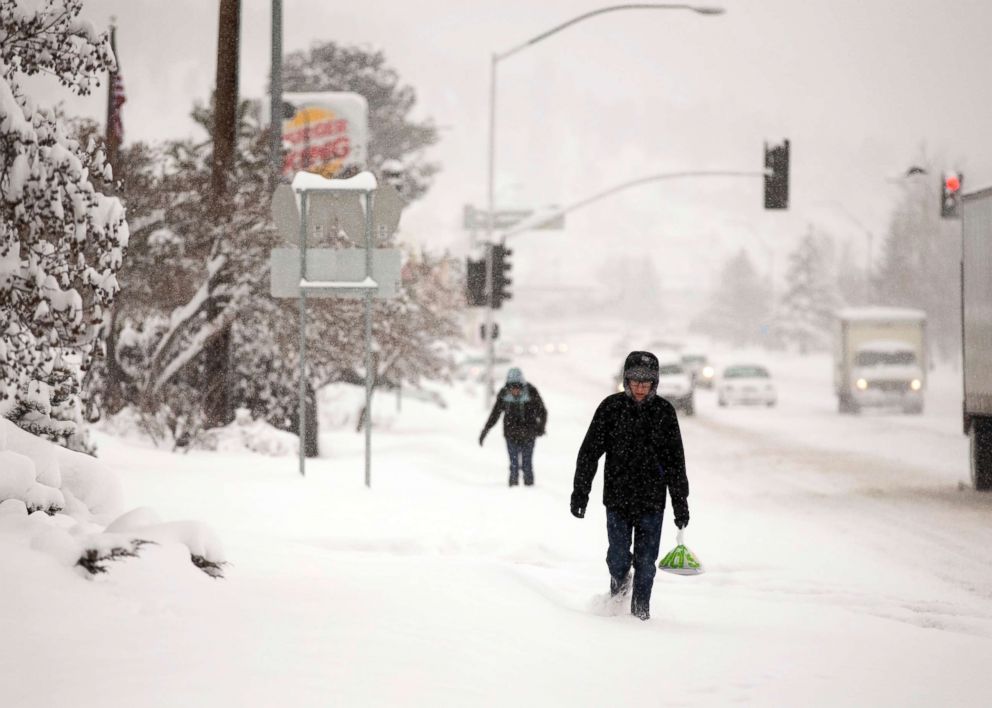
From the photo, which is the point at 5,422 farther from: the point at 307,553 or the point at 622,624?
the point at 622,624

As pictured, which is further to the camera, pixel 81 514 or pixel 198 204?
pixel 198 204

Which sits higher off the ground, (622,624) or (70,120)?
(70,120)

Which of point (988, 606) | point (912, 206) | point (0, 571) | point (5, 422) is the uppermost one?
point (912, 206)

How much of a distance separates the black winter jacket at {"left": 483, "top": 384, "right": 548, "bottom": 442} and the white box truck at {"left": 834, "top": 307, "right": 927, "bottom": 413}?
27.1 metres

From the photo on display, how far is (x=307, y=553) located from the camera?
35.8ft

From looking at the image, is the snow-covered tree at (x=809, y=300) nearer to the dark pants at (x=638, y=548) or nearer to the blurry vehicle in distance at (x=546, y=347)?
the blurry vehicle in distance at (x=546, y=347)

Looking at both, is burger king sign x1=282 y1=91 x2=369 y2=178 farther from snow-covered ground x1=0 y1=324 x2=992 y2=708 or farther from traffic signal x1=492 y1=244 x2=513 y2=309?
snow-covered ground x1=0 y1=324 x2=992 y2=708

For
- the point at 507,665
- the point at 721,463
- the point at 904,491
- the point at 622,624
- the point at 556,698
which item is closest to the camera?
the point at 556,698

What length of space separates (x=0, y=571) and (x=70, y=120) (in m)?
14.3

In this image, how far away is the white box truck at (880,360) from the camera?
4447 centimetres

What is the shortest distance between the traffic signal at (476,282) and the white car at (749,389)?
15.4 meters

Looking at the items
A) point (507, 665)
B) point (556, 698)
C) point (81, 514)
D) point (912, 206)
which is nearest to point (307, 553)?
point (81, 514)

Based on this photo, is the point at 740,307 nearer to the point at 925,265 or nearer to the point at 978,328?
the point at 925,265

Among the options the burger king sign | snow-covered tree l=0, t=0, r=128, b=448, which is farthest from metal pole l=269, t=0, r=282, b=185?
the burger king sign
